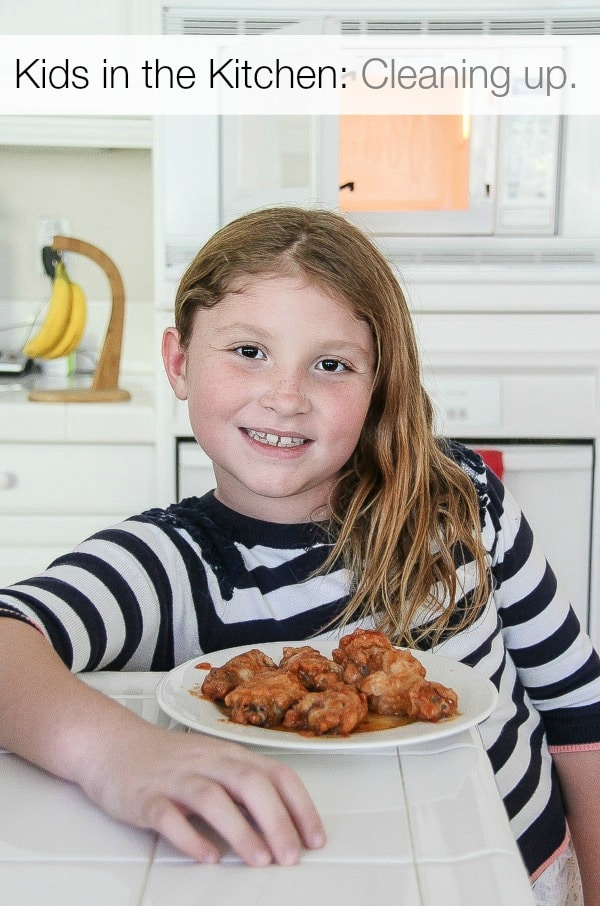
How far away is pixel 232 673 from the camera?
0.58 metres

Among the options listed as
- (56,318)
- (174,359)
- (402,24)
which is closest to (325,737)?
(174,359)

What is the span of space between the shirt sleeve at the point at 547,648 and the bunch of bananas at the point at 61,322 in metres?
1.60

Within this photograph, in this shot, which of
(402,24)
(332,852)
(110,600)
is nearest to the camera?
(332,852)

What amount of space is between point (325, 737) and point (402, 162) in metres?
1.56

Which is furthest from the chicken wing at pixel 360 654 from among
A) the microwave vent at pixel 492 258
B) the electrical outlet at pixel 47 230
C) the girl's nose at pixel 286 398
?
the electrical outlet at pixel 47 230

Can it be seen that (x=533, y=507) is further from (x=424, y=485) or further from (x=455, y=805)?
(x=455, y=805)

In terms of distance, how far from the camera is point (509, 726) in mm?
910

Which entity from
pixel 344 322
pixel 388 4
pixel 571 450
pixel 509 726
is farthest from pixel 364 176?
pixel 509 726

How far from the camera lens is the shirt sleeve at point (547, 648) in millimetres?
979

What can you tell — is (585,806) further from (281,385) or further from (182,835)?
(182,835)

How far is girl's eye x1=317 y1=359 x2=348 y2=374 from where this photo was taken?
0.95 meters

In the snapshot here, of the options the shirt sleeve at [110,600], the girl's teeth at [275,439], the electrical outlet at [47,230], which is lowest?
the shirt sleeve at [110,600]

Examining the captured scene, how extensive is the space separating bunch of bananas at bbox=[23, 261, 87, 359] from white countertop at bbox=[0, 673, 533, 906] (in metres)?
1.97

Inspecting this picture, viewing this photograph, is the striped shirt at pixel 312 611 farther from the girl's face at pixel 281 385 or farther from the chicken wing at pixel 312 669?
the chicken wing at pixel 312 669
